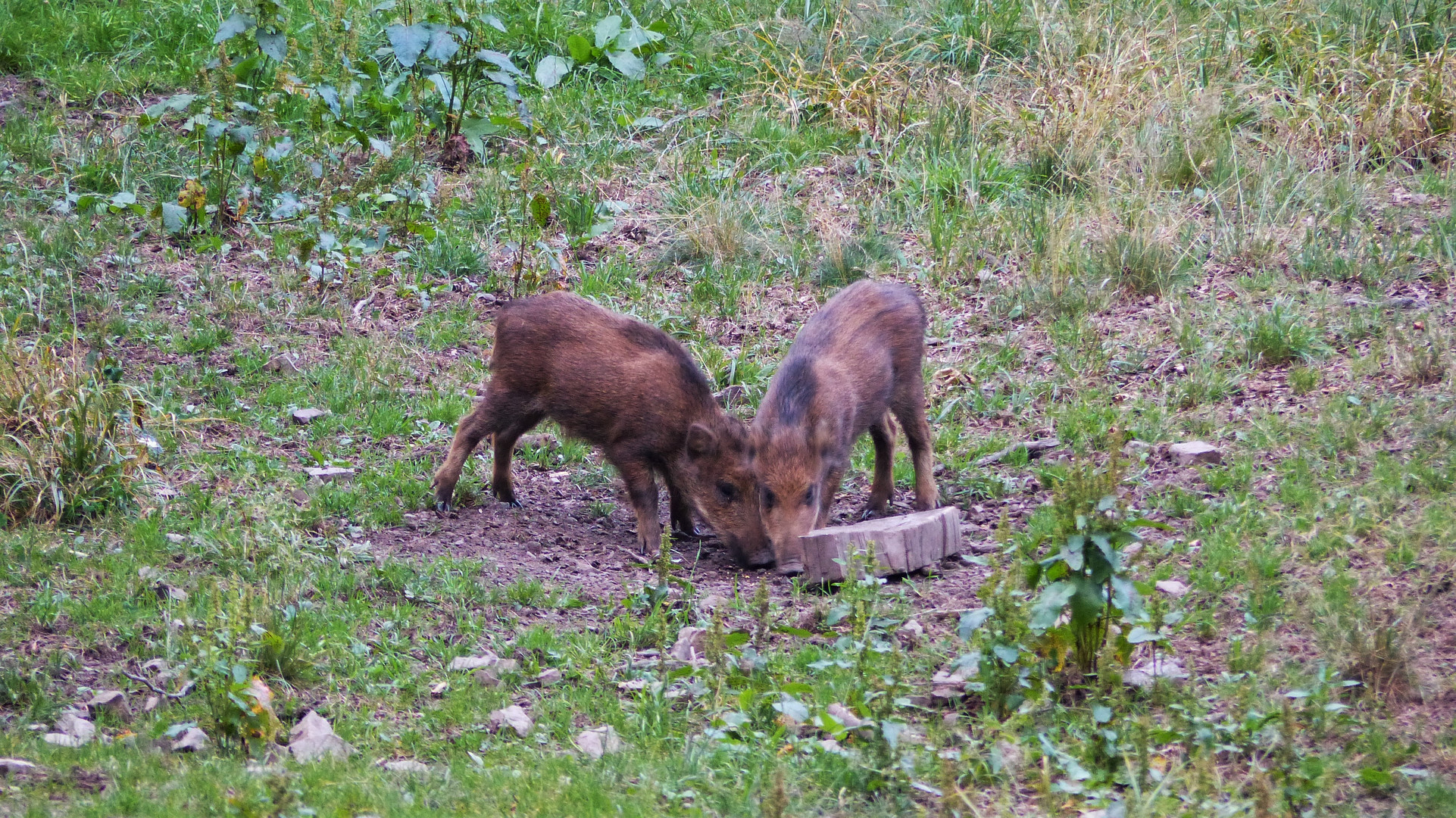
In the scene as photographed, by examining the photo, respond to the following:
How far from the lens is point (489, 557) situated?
638 centimetres

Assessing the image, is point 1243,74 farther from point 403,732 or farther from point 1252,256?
point 403,732

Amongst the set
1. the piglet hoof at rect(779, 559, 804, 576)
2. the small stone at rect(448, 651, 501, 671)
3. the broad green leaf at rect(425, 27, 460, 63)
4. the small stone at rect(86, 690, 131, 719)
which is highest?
the broad green leaf at rect(425, 27, 460, 63)

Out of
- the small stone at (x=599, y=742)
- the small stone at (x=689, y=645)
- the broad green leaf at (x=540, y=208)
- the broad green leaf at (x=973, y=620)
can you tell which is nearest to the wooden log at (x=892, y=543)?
the small stone at (x=689, y=645)

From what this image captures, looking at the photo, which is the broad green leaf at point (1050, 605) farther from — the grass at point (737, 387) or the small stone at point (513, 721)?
the small stone at point (513, 721)

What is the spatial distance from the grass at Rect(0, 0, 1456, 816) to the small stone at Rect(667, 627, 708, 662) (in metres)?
0.10

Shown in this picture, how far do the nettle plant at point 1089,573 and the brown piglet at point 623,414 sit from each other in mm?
2488

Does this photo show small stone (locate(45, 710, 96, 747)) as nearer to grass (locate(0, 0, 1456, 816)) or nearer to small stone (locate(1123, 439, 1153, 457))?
grass (locate(0, 0, 1456, 816))

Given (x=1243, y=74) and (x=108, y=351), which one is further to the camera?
(x=1243, y=74)

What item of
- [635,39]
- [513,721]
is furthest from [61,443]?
[635,39]

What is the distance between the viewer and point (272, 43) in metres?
9.36

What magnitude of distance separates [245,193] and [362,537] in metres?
4.65

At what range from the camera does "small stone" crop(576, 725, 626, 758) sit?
4445 mm

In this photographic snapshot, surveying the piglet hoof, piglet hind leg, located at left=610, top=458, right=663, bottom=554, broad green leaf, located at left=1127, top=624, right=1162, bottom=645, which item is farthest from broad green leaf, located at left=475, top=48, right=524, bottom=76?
broad green leaf, located at left=1127, top=624, right=1162, bottom=645

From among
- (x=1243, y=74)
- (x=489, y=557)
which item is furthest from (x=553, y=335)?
(x=1243, y=74)
